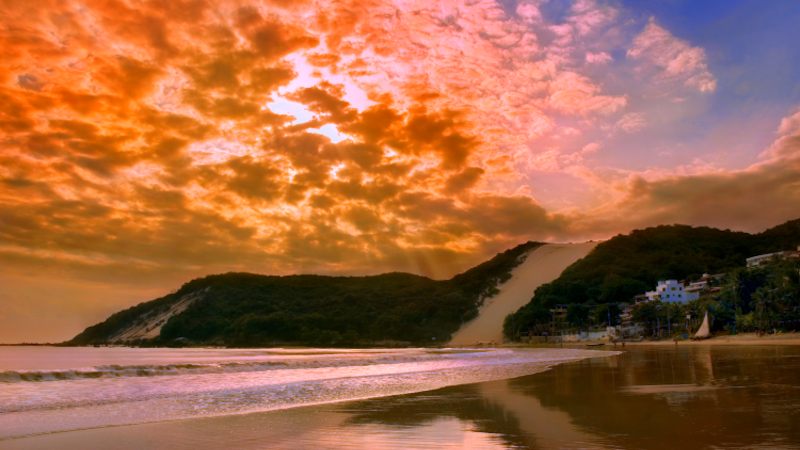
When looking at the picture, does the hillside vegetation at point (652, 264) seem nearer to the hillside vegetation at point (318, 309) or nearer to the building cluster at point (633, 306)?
the building cluster at point (633, 306)

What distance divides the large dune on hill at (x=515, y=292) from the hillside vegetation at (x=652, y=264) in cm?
1625

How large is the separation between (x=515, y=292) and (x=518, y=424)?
163724mm

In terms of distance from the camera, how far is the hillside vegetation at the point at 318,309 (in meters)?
130

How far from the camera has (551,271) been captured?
18125 centimetres

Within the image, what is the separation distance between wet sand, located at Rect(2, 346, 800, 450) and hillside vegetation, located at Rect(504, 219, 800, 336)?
3839 inches

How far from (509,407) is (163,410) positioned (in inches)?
329

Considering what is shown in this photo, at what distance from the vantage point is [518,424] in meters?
9.91

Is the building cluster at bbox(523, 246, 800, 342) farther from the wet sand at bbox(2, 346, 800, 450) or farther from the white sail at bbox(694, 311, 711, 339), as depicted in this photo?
the wet sand at bbox(2, 346, 800, 450)

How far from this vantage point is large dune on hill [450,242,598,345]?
13262 cm

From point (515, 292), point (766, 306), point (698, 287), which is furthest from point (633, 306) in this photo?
point (515, 292)

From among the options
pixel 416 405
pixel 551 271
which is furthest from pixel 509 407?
pixel 551 271

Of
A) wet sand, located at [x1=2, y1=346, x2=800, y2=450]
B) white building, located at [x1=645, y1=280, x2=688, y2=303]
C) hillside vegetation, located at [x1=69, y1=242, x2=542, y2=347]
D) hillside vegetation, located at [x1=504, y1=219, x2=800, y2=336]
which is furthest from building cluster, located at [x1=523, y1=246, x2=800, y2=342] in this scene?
wet sand, located at [x1=2, y1=346, x2=800, y2=450]

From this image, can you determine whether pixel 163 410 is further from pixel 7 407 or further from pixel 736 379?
pixel 736 379

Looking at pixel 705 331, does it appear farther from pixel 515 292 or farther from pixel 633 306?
pixel 515 292
